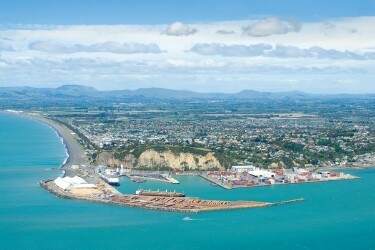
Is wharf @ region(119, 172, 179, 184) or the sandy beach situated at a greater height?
the sandy beach

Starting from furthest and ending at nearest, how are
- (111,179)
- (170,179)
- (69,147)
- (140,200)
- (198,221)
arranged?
(69,147) → (170,179) → (111,179) → (140,200) → (198,221)

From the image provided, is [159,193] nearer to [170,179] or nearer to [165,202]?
[165,202]

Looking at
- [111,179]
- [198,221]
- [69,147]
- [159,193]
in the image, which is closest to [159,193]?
[159,193]

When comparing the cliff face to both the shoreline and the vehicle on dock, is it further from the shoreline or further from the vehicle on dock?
the vehicle on dock

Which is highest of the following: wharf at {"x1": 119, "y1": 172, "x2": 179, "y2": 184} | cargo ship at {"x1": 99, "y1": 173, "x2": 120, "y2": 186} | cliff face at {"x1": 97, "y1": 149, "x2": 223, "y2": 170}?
cliff face at {"x1": 97, "y1": 149, "x2": 223, "y2": 170}

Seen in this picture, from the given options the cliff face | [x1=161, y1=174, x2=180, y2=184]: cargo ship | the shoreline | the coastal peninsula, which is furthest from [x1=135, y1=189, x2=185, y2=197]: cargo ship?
the cliff face

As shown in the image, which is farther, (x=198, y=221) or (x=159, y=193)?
(x=159, y=193)

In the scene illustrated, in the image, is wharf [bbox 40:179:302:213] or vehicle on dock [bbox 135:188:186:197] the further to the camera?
vehicle on dock [bbox 135:188:186:197]
